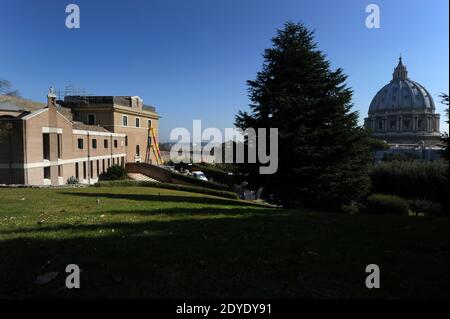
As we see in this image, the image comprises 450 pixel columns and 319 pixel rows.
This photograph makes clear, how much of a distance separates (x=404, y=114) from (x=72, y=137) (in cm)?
12550

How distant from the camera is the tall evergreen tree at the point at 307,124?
18.8 metres

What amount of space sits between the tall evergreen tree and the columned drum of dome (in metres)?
109

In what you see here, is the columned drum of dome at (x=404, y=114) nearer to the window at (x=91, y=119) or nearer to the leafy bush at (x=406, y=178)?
the leafy bush at (x=406, y=178)

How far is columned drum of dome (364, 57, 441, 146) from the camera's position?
122625 millimetres

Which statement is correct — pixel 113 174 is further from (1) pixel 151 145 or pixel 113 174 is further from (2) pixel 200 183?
(1) pixel 151 145

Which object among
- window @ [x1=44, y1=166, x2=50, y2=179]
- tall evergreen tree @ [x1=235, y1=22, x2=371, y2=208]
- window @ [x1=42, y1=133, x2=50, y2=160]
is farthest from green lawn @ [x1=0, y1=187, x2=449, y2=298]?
window @ [x1=42, y1=133, x2=50, y2=160]

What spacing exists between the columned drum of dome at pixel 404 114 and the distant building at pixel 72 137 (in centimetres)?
9287

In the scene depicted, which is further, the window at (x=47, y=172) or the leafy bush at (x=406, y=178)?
the window at (x=47, y=172)

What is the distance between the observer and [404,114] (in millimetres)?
126062

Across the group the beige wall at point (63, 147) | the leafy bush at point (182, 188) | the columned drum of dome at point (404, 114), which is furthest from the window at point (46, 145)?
the columned drum of dome at point (404, 114)

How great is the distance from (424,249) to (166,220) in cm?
602

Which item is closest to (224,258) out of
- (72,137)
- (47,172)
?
(47,172)

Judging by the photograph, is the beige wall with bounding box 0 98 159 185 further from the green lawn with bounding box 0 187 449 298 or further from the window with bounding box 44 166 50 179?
the green lawn with bounding box 0 187 449 298
